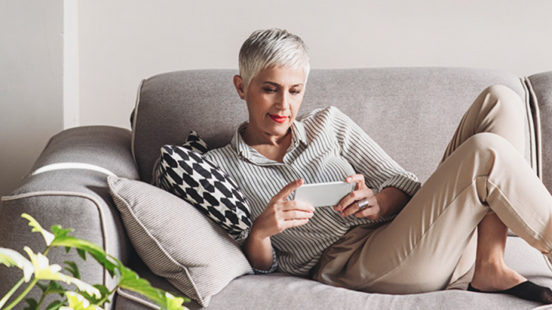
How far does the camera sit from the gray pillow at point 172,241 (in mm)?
1454

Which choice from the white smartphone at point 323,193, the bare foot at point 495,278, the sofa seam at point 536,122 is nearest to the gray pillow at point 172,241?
the white smartphone at point 323,193

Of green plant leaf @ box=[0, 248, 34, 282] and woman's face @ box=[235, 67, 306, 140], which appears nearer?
green plant leaf @ box=[0, 248, 34, 282]

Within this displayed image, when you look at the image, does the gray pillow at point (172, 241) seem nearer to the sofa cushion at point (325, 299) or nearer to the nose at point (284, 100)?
the sofa cushion at point (325, 299)

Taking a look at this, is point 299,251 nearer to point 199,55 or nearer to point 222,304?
point 222,304

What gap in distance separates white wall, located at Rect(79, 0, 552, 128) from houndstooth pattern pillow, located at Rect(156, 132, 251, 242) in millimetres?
1029

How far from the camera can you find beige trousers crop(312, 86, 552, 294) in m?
1.38

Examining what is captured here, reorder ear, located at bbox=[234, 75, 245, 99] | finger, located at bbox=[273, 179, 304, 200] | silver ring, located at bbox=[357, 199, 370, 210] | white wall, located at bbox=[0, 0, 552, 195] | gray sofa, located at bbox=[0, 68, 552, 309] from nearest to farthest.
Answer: finger, located at bbox=[273, 179, 304, 200] → silver ring, located at bbox=[357, 199, 370, 210] → ear, located at bbox=[234, 75, 245, 99] → gray sofa, located at bbox=[0, 68, 552, 309] → white wall, located at bbox=[0, 0, 552, 195]

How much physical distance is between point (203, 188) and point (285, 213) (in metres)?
0.22

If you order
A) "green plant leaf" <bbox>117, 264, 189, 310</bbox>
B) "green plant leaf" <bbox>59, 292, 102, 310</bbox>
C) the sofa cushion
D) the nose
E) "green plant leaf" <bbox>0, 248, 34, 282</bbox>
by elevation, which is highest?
"green plant leaf" <bbox>0, 248, 34, 282</bbox>

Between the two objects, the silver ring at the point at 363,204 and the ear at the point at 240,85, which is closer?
the silver ring at the point at 363,204

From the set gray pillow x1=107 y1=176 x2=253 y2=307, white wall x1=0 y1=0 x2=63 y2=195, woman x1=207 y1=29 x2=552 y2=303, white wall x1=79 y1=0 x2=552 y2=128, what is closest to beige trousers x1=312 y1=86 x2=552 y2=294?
woman x1=207 y1=29 x2=552 y2=303

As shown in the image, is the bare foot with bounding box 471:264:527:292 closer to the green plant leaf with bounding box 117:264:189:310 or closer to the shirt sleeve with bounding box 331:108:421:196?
the shirt sleeve with bounding box 331:108:421:196

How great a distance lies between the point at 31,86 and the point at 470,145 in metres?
1.69

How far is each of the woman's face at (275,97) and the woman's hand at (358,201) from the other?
281 millimetres
